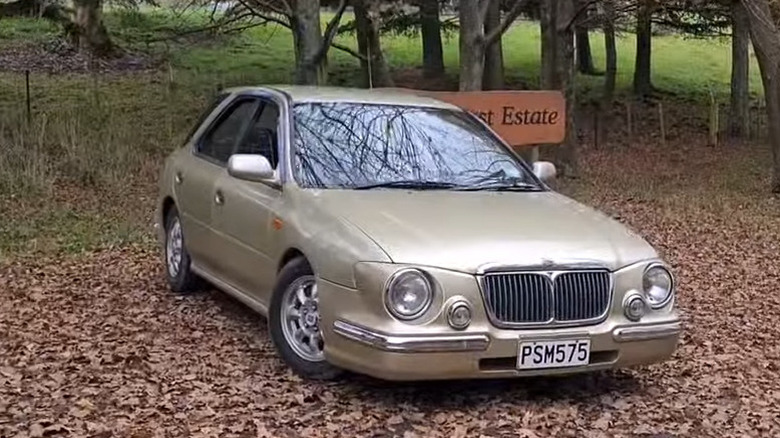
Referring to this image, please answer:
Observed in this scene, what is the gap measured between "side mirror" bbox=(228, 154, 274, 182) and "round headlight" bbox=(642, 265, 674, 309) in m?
2.25

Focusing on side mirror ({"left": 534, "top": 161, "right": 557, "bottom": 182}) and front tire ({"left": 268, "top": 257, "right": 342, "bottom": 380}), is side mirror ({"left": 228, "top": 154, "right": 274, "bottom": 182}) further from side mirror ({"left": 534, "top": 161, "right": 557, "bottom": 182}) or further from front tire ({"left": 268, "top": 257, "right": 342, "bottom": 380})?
side mirror ({"left": 534, "top": 161, "right": 557, "bottom": 182})

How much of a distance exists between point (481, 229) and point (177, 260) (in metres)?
3.41

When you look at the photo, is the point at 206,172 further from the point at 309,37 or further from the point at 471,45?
the point at 471,45

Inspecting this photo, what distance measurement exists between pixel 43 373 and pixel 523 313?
2.76 meters

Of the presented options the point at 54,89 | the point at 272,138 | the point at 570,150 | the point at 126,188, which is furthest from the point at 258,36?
the point at 272,138

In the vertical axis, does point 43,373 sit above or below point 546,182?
below

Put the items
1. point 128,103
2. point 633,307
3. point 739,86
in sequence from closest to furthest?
point 633,307, point 128,103, point 739,86

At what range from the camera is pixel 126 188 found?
1519cm

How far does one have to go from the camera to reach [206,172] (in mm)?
7625

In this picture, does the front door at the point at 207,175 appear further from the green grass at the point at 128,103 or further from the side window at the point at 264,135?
the green grass at the point at 128,103

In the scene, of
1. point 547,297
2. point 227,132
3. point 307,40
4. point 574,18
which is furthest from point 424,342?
point 574,18

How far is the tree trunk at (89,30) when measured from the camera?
29469 millimetres

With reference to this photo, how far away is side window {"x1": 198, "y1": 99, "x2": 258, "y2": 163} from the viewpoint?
7.48 meters

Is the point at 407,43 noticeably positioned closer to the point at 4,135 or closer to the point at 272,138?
the point at 4,135
